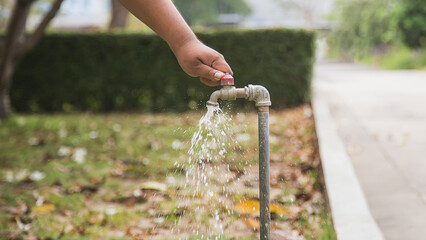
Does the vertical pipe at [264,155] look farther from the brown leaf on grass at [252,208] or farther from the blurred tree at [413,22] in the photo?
the blurred tree at [413,22]

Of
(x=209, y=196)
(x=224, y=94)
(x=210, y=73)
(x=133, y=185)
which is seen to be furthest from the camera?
(x=133, y=185)

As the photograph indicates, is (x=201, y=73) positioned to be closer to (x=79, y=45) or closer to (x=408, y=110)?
(x=408, y=110)

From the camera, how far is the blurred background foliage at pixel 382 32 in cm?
2259

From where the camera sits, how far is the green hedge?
320 inches

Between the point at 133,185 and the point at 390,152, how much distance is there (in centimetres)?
262

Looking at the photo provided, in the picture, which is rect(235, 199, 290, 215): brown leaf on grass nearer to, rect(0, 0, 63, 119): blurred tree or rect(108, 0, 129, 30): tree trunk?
rect(0, 0, 63, 119): blurred tree

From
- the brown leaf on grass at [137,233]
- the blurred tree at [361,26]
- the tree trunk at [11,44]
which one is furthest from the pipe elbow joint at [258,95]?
the blurred tree at [361,26]

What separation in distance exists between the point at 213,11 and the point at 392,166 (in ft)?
149

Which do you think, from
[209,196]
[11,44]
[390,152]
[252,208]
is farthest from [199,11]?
[252,208]

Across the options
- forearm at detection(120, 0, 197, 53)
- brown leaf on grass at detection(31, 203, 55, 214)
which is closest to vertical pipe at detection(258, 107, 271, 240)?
forearm at detection(120, 0, 197, 53)

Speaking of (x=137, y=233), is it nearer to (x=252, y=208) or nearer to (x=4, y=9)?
(x=252, y=208)

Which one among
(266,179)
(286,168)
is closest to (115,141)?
(286,168)

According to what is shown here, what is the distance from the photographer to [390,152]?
4.61m

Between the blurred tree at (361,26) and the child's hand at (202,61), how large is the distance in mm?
26637
